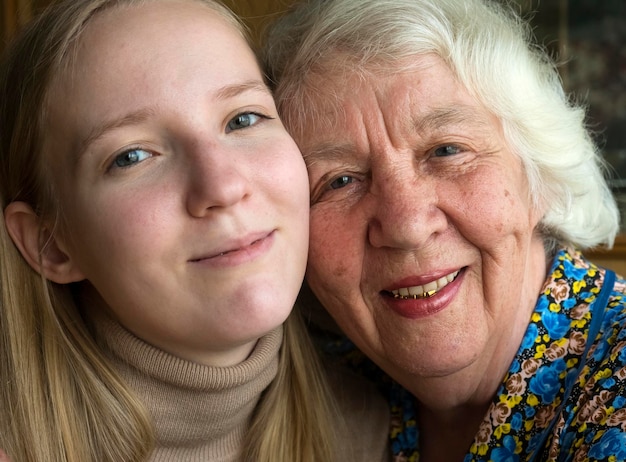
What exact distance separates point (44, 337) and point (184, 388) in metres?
0.31

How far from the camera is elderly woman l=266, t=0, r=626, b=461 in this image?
1.57m

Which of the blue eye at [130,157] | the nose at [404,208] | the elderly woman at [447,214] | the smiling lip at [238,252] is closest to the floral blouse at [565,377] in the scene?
the elderly woman at [447,214]

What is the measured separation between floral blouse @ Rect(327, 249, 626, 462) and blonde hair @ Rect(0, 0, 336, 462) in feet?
1.71

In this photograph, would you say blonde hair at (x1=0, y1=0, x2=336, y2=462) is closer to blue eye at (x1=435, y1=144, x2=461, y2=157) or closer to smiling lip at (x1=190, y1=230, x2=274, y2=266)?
smiling lip at (x1=190, y1=230, x2=274, y2=266)

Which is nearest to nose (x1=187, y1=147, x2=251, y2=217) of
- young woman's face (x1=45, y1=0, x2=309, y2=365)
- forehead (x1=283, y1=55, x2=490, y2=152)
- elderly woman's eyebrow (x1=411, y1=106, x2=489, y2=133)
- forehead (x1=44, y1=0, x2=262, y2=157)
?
young woman's face (x1=45, y1=0, x2=309, y2=365)

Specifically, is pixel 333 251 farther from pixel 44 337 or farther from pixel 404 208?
pixel 44 337

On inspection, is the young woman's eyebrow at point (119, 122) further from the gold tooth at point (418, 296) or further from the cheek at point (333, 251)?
the gold tooth at point (418, 296)

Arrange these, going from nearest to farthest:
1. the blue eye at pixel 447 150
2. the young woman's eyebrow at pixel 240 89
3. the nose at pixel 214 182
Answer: the nose at pixel 214 182 → the young woman's eyebrow at pixel 240 89 → the blue eye at pixel 447 150

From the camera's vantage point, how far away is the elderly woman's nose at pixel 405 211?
60.4 inches

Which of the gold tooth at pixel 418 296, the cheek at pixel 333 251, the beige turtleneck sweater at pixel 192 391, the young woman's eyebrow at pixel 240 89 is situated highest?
the young woman's eyebrow at pixel 240 89

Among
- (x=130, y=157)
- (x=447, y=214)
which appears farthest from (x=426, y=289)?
(x=130, y=157)

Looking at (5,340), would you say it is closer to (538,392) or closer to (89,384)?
(89,384)

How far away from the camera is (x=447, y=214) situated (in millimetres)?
1587

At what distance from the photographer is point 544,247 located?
6.03 feet
